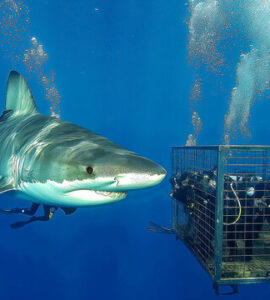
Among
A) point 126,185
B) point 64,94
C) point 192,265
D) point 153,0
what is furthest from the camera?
point 64,94

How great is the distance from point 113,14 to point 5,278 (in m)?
15.0

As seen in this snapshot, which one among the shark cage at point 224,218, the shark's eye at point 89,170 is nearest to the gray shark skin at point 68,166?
the shark's eye at point 89,170

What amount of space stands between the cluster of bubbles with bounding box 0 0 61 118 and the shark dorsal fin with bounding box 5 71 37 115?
13.5 meters

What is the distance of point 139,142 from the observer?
1723 cm

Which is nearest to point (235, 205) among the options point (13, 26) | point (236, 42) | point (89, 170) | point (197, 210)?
point (197, 210)

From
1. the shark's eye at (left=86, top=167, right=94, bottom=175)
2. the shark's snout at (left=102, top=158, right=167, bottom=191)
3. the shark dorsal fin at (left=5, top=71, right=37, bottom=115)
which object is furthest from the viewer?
the shark dorsal fin at (left=5, top=71, right=37, bottom=115)

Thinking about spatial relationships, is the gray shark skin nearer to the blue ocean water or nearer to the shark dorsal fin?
the shark dorsal fin

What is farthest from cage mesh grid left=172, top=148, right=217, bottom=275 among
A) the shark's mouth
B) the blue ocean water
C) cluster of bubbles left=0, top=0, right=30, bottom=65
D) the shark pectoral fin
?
cluster of bubbles left=0, top=0, right=30, bottom=65

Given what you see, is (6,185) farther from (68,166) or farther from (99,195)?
(99,195)

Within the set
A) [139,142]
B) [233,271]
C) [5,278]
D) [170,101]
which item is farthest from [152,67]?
[233,271]

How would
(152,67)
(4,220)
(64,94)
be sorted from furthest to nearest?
(64,94) → (152,67) → (4,220)

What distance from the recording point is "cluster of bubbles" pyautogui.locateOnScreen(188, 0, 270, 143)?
50.0 feet

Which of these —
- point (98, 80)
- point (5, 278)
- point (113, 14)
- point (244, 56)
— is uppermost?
point (113, 14)

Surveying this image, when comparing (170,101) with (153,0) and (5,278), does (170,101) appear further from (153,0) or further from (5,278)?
(5,278)
